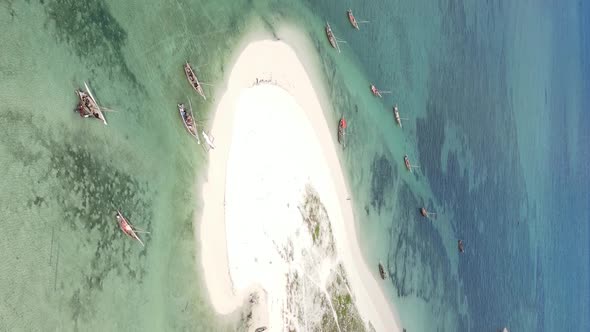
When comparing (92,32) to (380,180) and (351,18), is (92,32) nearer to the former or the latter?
(351,18)

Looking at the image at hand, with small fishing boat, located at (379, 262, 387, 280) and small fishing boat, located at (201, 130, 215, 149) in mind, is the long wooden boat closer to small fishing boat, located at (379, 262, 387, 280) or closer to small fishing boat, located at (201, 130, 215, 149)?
small fishing boat, located at (379, 262, 387, 280)

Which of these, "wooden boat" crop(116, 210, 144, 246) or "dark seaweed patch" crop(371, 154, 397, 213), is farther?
"dark seaweed patch" crop(371, 154, 397, 213)

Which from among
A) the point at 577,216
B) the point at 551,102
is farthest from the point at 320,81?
the point at 577,216

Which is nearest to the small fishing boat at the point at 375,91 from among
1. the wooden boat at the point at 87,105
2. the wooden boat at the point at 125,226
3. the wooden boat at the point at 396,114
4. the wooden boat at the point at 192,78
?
the wooden boat at the point at 396,114

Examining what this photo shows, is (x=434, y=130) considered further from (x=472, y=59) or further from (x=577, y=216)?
(x=577, y=216)

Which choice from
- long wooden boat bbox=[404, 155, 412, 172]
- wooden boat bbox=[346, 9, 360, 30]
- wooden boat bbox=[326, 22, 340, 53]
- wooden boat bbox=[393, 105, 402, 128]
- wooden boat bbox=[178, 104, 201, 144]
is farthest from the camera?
long wooden boat bbox=[404, 155, 412, 172]

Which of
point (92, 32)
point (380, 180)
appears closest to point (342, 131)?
point (380, 180)

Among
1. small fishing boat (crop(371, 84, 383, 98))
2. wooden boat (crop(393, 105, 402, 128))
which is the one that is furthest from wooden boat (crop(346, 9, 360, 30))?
wooden boat (crop(393, 105, 402, 128))
